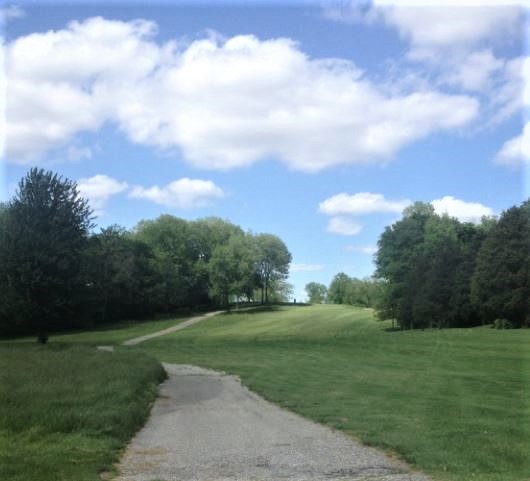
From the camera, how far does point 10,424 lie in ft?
37.9

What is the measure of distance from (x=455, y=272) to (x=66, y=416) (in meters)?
52.7

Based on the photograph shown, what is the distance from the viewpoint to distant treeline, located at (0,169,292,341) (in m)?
43.3

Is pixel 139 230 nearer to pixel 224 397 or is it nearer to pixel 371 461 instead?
pixel 224 397

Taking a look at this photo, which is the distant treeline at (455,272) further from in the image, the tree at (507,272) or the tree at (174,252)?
the tree at (174,252)

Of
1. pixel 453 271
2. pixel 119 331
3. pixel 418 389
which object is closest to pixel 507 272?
pixel 453 271

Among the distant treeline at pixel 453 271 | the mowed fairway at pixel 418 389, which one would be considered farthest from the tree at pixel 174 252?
the mowed fairway at pixel 418 389

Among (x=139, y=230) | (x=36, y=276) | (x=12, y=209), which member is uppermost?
(x=139, y=230)

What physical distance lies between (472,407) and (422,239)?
65205 millimetres

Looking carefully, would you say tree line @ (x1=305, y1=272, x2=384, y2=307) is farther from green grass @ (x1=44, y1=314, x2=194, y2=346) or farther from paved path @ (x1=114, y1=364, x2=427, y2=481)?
paved path @ (x1=114, y1=364, x2=427, y2=481)

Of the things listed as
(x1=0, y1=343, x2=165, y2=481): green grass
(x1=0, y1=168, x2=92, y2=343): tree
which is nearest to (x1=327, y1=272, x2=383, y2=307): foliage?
(x1=0, y1=168, x2=92, y2=343): tree

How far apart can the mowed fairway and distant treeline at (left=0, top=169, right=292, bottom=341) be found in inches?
365

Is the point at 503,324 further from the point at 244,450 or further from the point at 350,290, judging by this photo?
the point at 350,290

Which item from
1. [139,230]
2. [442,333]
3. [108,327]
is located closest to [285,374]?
[442,333]

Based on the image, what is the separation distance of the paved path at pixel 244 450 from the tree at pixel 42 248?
2880 centimetres
